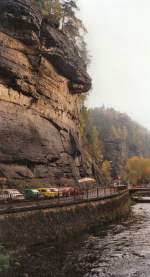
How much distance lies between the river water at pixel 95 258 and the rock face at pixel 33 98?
655 inches

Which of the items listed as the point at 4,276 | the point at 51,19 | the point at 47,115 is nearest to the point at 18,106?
the point at 47,115

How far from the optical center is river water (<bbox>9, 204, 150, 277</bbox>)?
22359 millimetres

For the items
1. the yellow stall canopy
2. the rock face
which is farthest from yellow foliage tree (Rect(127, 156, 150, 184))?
the rock face

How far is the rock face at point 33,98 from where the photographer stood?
4694 cm

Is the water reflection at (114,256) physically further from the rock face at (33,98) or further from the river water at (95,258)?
the rock face at (33,98)

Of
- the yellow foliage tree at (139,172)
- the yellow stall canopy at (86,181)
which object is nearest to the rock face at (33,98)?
the yellow stall canopy at (86,181)

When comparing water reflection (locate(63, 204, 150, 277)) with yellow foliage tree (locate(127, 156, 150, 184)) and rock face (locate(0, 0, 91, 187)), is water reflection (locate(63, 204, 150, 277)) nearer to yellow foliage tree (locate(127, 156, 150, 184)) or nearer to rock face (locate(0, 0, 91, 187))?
rock face (locate(0, 0, 91, 187))

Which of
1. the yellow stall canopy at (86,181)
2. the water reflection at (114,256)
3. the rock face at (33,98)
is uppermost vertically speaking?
the rock face at (33,98)

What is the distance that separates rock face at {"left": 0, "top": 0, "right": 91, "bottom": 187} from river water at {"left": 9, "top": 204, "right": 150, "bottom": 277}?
16.6 meters

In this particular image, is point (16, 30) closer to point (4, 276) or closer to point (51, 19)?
point (51, 19)

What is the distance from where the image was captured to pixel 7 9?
48969mm

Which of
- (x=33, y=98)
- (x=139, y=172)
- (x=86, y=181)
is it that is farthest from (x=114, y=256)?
(x=139, y=172)

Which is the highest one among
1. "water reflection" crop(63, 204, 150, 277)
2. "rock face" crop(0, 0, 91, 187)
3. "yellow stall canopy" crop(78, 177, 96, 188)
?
"rock face" crop(0, 0, 91, 187)

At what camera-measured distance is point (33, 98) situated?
53125 mm
